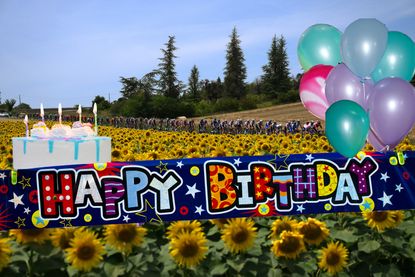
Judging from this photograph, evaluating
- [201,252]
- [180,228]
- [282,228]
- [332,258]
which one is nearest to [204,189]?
[180,228]

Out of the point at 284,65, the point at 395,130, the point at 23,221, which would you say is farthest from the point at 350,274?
the point at 284,65

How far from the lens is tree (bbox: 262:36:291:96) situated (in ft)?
A: 244

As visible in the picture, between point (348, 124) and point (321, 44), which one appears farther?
point (321, 44)

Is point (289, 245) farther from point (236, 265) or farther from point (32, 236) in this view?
point (32, 236)

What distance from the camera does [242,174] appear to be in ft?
14.2

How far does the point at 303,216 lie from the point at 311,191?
0.32 metres

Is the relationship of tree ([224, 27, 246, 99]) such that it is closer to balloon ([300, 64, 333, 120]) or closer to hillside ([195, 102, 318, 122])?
hillside ([195, 102, 318, 122])

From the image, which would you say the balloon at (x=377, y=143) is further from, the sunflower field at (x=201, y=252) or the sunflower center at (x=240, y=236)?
the sunflower center at (x=240, y=236)

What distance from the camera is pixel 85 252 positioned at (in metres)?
2.98

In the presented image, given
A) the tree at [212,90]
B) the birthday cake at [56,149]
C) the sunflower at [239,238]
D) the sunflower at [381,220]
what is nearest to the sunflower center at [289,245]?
the sunflower at [239,238]

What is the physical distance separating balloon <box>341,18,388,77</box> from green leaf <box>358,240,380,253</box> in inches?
71.6

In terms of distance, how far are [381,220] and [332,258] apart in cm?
78

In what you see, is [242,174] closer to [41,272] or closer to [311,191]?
[311,191]

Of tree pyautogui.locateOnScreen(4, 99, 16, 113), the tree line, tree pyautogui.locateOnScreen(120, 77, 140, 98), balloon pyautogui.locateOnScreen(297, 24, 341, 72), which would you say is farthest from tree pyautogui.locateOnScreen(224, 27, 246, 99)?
balloon pyautogui.locateOnScreen(297, 24, 341, 72)
